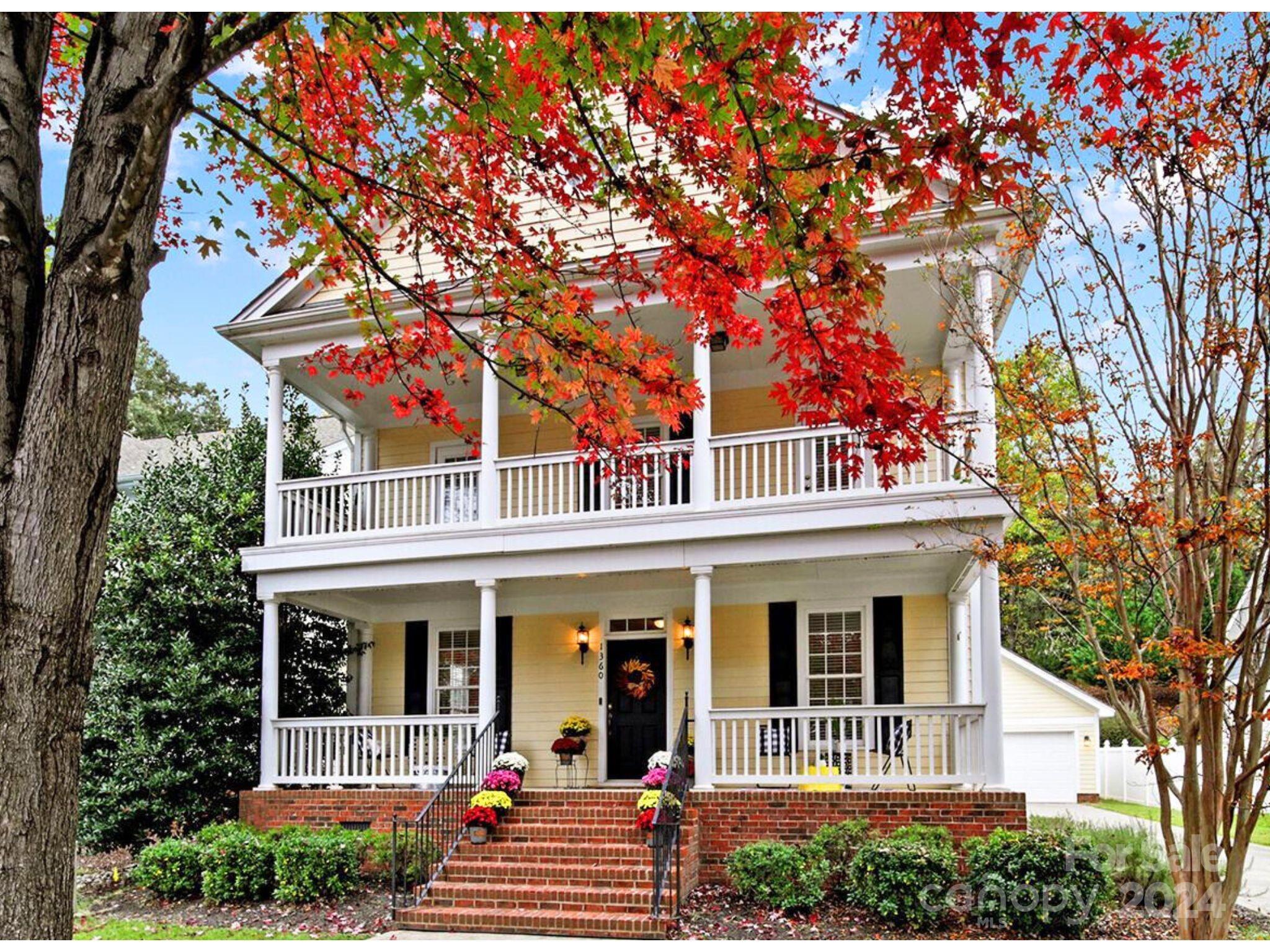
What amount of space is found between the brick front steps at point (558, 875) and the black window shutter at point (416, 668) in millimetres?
3883

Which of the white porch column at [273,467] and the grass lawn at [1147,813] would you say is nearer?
the white porch column at [273,467]

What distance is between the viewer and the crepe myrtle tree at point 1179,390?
21.2 feet

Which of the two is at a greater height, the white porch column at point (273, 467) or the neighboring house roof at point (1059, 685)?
the white porch column at point (273, 467)

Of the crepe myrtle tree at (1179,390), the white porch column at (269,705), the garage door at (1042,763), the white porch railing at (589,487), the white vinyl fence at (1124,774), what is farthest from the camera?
the garage door at (1042,763)

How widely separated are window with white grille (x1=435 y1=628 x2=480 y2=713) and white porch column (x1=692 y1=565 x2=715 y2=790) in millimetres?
4143

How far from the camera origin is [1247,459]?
6.98 meters

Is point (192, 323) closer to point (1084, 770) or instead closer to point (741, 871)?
point (1084, 770)

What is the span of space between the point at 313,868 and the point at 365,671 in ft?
16.1

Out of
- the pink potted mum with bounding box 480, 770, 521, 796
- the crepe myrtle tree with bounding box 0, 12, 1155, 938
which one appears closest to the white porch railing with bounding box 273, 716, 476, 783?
the pink potted mum with bounding box 480, 770, 521, 796

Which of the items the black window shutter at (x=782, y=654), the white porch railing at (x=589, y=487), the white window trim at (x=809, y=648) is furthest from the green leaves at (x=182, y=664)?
the white window trim at (x=809, y=648)

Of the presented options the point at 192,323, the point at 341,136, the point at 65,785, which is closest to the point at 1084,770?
the point at 341,136

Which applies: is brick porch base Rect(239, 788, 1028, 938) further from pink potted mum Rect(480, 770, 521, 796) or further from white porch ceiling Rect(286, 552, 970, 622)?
white porch ceiling Rect(286, 552, 970, 622)

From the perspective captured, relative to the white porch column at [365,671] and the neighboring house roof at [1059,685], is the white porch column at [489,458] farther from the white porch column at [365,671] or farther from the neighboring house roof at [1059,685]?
the neighboring house roof at [1059,685]
